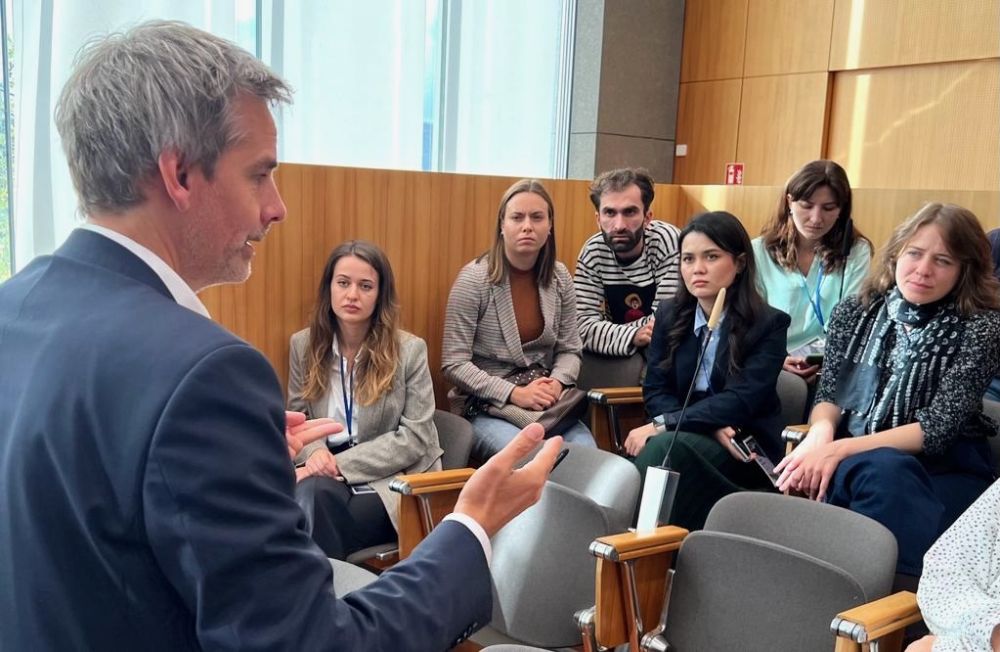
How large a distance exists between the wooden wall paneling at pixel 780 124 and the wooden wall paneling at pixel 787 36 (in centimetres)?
8

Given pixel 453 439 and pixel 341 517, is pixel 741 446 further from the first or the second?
pixel 341 517

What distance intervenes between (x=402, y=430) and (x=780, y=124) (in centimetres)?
450

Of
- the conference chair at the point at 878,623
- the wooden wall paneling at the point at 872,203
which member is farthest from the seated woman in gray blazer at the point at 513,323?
the conference chair at the point at 878,623

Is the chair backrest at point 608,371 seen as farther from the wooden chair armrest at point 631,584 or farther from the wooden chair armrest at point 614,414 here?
the wooden chair armrest at point 631,584

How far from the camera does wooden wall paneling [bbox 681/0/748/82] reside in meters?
6.70

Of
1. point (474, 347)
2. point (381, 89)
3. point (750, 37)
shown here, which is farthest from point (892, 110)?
point (474, 347)

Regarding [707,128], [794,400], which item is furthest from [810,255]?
[707,128]

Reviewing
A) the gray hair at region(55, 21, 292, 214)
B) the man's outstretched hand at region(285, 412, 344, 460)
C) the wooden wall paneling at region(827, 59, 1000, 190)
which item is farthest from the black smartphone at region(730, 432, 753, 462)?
the wooden wall paneling at region(827, 59, 1000, 190)

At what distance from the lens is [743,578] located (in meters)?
2.05

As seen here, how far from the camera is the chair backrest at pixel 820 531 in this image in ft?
6.74

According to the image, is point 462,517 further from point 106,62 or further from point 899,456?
point 899,456

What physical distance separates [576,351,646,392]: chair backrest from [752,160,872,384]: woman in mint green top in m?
0.60

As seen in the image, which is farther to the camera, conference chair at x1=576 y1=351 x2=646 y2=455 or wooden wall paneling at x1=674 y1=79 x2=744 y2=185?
wooden wall paneling at x1=674 y1=79 x2=744 y2=185

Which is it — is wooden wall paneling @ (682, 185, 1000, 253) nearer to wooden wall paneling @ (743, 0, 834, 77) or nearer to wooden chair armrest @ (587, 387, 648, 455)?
wooden chair armrest @ (587, 387, 648, 455)
